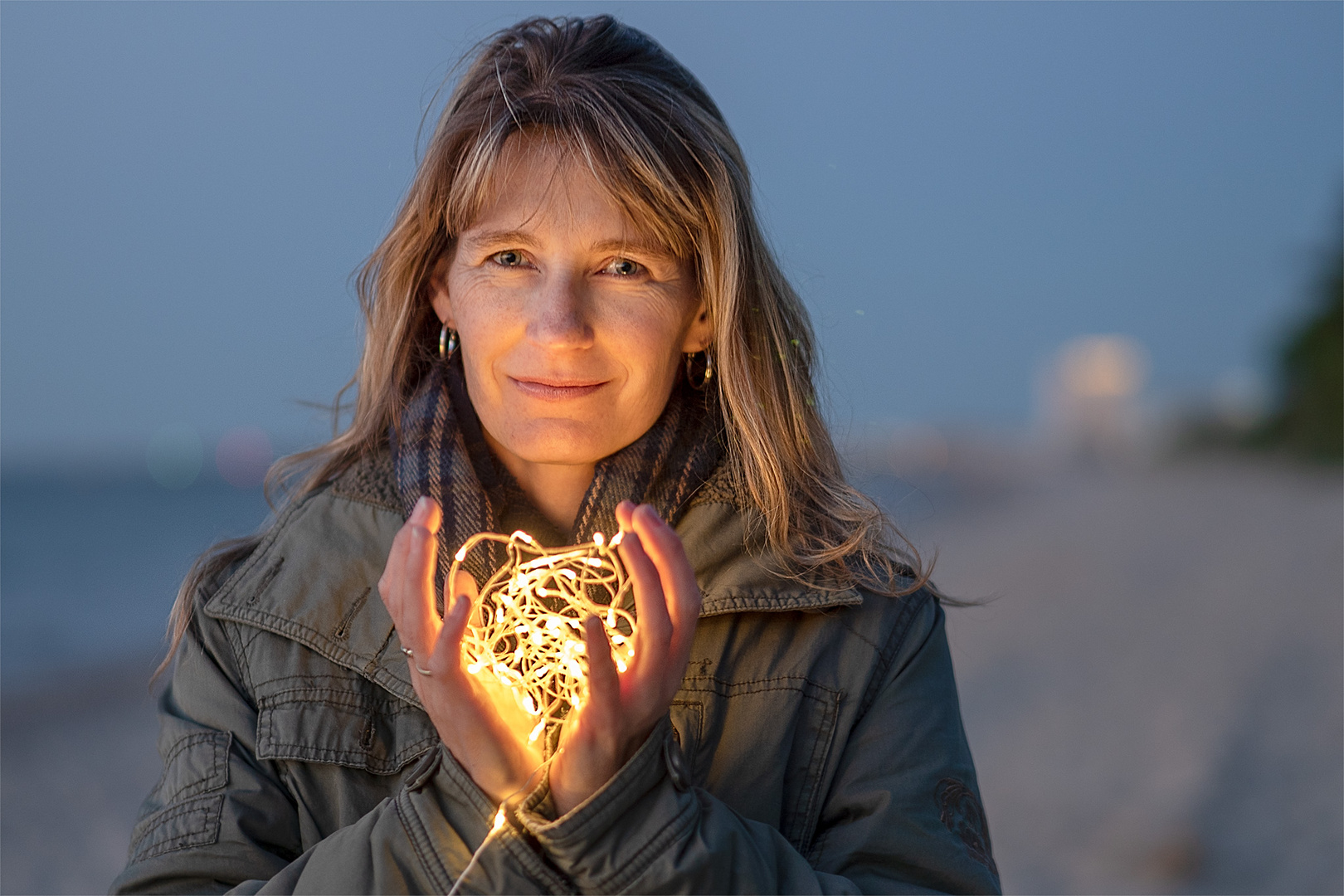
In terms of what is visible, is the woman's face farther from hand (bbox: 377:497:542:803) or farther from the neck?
hand (bbox: 377:497:542:803)

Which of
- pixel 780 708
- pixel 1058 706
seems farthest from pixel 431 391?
pixel 1058 706

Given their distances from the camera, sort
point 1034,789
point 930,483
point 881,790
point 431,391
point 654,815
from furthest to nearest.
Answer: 1. point 930,483
2. point 1034,789
3. point 431,391
4. point 881,790
5. point 654,815

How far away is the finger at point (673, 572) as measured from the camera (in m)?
1.67

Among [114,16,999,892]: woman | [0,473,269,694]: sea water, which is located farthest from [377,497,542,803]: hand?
[0,473,269,694]: sea water

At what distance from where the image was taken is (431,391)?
2.74 metres

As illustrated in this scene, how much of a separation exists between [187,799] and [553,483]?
3.60 feet

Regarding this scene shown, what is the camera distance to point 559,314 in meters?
2.34

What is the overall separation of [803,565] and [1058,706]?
26.1 ft

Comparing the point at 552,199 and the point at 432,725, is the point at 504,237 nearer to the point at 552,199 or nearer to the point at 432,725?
the point at 552,199

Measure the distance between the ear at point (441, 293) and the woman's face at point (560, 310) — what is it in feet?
0.83

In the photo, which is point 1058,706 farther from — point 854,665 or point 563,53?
point 563,53

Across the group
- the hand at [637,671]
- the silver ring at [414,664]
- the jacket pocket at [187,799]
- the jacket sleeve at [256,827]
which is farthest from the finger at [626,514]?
the jacket pocket at [187,799]

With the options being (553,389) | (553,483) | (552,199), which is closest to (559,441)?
(553,389)

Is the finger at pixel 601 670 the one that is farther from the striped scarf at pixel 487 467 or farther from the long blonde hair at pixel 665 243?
the long blonde hair at pixel 665 243
